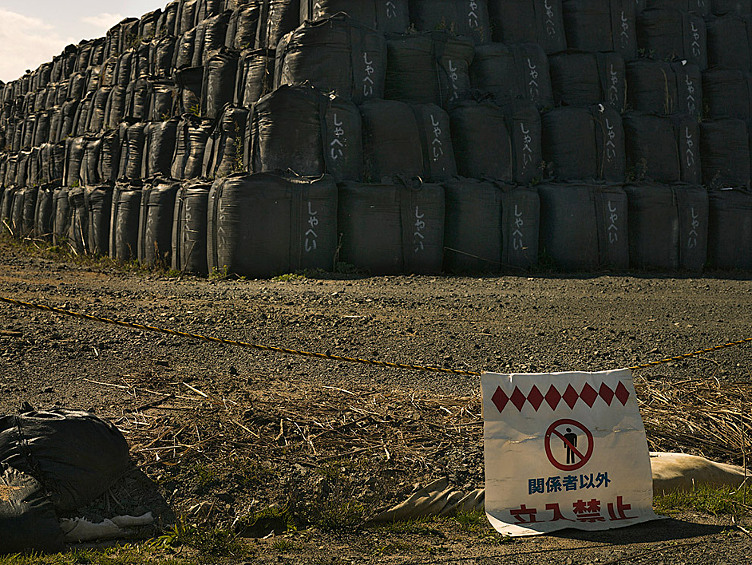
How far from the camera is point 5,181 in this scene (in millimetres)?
19906

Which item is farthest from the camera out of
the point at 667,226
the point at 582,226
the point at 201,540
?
the point at 667,226

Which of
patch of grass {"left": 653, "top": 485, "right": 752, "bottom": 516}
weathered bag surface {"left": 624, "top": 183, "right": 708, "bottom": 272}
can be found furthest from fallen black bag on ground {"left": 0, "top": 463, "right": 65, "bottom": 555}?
weathered bag surface {"left": 624, "top": 183, "right": 708, "bottom": 272}

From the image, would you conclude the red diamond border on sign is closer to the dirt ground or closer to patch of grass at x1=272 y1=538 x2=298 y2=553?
the dirt ground

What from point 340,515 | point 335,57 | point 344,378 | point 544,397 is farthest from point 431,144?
point 340,515

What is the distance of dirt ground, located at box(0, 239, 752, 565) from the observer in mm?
3061

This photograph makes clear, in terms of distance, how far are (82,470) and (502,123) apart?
8.95m

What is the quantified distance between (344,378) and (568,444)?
204cm

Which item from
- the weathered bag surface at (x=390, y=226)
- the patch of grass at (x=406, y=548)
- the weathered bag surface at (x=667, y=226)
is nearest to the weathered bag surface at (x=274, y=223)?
the weathered bag surface at (x=390, y=226)

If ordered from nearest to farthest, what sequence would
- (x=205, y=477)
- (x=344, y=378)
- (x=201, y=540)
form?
(x=201, y=540) < (x=205, y=477) < (x=344, y=378)

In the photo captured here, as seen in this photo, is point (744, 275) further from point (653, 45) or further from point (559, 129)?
point (653, 45)

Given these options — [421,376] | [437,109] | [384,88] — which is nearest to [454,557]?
[421,376]

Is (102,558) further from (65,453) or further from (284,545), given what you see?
(284,545)

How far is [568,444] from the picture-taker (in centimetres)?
318

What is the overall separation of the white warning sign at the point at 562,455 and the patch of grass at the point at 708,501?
10.9 inches
